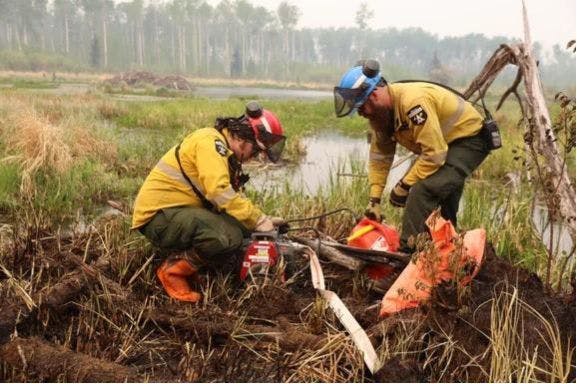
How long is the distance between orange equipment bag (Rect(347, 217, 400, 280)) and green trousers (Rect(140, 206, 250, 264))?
0.89 m

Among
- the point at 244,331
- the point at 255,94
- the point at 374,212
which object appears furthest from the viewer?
the point at 255,94

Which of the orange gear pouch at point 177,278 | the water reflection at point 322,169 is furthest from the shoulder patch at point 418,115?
the water reflection at point 322,169

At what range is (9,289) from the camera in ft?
11.5

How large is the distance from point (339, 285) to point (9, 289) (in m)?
2.24

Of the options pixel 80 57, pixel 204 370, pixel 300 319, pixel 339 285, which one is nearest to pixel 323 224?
pixel 339 285

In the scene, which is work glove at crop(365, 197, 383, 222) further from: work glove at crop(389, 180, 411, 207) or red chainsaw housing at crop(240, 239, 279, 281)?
red chainsaw housing at crop(240, 239, 279, 281)

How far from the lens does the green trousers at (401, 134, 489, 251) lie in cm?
421

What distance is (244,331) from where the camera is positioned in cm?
325

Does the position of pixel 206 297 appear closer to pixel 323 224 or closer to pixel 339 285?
pixel 339 285

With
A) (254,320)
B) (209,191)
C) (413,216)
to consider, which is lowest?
(254,320)

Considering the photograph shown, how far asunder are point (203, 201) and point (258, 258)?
1.88ft

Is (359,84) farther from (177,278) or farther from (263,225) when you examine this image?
(177,278)

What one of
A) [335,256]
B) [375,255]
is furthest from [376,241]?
[335,256]

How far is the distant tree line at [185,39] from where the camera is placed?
71.6m
